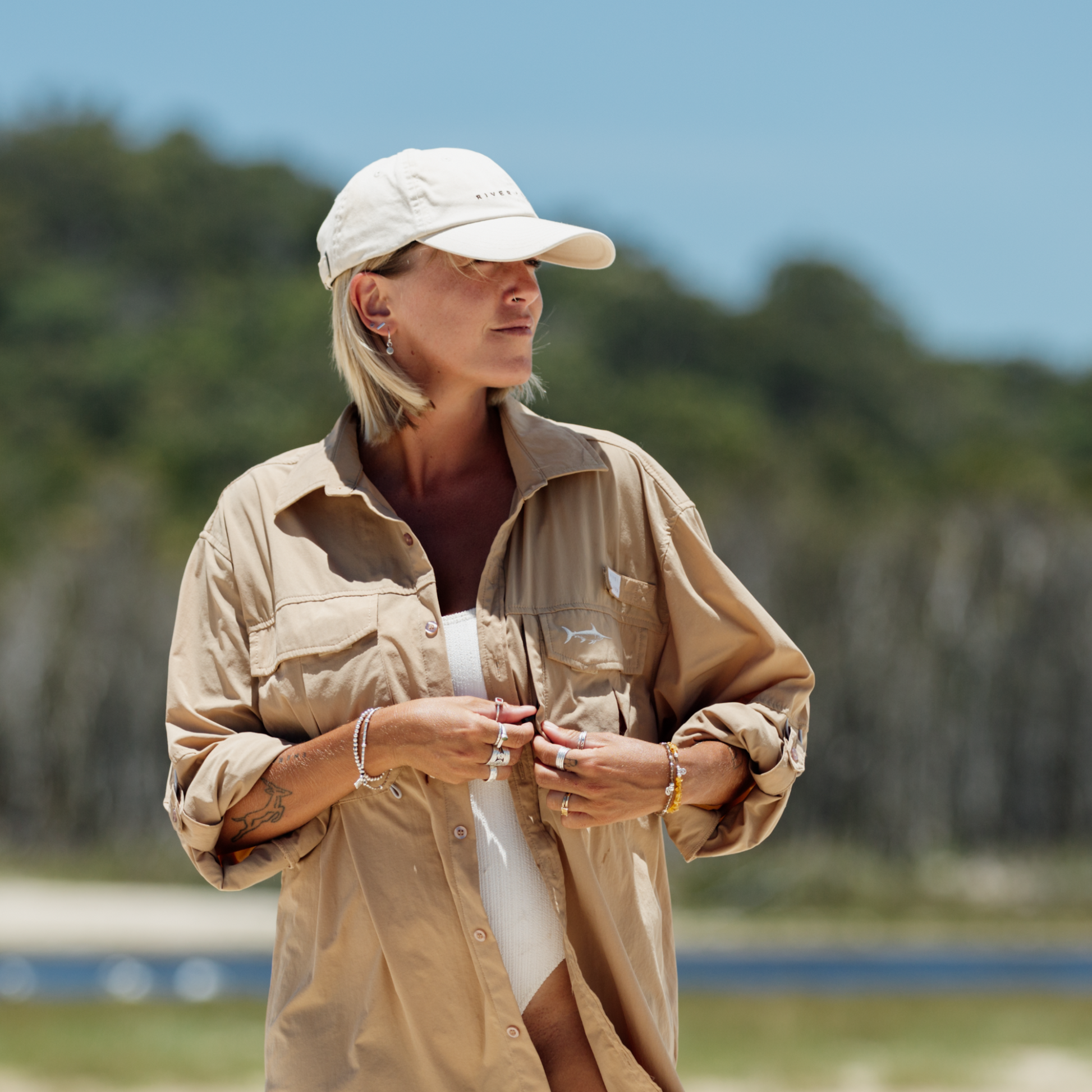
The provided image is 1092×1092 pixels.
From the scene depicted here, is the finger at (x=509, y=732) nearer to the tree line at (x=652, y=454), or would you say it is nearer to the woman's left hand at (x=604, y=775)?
the woman's left hand at (x=604, y=775)

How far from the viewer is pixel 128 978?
12805 mm

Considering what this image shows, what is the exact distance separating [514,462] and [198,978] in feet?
37.8

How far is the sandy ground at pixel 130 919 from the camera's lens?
14.4m

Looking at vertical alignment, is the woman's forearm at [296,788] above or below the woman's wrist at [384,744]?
below

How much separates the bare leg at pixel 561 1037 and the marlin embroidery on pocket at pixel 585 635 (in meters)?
0.39

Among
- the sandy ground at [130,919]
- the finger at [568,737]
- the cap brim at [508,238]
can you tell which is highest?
the cap brim at [508,238]

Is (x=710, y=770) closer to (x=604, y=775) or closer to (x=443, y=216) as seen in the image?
(x=604, y=775)

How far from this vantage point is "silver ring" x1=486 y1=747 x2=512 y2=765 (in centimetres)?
186

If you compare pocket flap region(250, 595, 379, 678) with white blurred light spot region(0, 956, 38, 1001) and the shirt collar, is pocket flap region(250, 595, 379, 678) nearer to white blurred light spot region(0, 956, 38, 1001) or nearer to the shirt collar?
the shirt collar

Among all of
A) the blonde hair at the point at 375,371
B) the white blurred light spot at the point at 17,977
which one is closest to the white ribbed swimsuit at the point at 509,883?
the blonde hair at the point at 375,371

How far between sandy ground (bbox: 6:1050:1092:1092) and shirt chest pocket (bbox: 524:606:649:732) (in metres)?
4.39

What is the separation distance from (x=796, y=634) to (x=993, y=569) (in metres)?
2.44

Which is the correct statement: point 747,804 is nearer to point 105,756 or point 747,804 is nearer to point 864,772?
point 864,772

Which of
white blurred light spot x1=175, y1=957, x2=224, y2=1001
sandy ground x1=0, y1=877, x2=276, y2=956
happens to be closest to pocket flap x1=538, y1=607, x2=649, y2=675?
white blurred light spot x1=175, y1=957, x2=224, y2=1001
